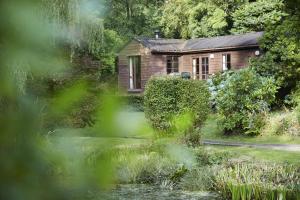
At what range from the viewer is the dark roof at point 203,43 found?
27634 mm

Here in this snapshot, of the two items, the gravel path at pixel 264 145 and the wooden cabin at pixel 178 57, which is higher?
the wooden cabin at pixel 178 57

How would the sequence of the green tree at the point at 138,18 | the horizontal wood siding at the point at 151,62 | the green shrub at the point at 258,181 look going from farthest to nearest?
the green tree at the point at 138,18
the horizontal wood siding at the point at 151,62
the green shrub at the point at 258,181

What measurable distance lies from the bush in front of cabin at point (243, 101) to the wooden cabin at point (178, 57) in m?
11.1

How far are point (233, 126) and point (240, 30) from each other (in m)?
21.3

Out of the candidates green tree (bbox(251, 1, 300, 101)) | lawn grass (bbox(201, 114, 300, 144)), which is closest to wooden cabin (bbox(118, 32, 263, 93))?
green tree (bbox(251, 1, 300, 101))

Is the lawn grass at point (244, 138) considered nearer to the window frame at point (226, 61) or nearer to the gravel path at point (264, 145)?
the gravel path at point (264, 145)

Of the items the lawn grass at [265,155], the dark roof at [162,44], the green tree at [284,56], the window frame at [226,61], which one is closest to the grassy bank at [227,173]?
the lawn grass at [265,155]

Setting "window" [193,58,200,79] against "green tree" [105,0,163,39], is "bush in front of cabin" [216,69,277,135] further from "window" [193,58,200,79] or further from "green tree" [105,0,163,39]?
"green tree" [105,0,163,39]

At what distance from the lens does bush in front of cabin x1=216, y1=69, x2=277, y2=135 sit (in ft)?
53.0

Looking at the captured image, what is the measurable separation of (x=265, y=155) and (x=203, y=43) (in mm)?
19008

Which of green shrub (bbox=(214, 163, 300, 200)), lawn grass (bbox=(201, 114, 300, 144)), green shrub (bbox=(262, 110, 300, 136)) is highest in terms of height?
green shrub (bbox=(262, 110, 300, 136))

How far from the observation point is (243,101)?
16.2 metres

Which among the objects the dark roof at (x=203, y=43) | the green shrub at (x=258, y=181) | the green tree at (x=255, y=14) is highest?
the green tree at (x=255, y=14)

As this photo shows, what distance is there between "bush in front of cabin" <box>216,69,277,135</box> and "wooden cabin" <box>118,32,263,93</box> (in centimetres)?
1112
